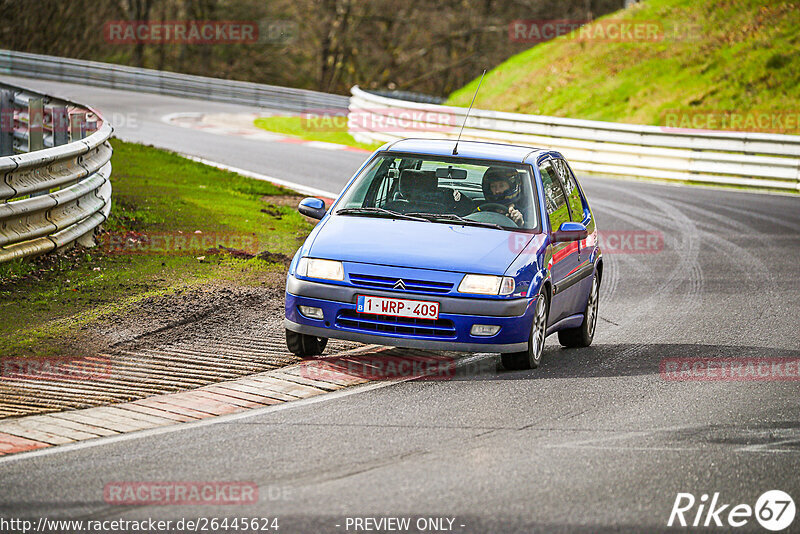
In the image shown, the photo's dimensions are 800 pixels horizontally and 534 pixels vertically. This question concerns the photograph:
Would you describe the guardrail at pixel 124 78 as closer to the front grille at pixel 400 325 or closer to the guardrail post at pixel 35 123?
the guardrail post at pixel 35 123

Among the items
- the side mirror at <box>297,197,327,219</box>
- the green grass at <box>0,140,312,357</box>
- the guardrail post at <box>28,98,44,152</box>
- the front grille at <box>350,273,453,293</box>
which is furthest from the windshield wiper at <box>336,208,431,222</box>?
the guardrail post at <box>28,98,44,152</box>

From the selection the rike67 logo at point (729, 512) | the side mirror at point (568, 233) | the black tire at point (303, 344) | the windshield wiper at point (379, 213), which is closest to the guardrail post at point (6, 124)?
the windshield wiper at point (379, 213)

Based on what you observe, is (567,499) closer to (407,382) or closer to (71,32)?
(407,382)

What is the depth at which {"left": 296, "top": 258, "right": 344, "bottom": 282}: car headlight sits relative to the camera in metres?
8.42

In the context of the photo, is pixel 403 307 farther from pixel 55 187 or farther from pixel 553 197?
pixel 55 187

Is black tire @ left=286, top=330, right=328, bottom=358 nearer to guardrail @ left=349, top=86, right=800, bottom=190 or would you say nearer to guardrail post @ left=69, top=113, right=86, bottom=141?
guardrail post @ left=69, top=113, right=86, bottom=141

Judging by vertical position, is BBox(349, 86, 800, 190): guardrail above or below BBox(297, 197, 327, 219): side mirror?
below

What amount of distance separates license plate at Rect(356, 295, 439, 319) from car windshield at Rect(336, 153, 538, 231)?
3.52 feet

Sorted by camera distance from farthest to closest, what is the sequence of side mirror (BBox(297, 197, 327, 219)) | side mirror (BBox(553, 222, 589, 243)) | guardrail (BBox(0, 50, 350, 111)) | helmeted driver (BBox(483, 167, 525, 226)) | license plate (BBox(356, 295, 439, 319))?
guardrail (BBox(0, 50, 350, 111)) → side mirror (BBox(297, 197, 327, 219)) → helmeted driver (BBox(483, 167, 525, 226)) → side mirror (BBox(553, 222, 589, 243)) → license plate (BBox(356, 295, 439, 319))

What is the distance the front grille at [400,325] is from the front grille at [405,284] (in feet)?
0.67

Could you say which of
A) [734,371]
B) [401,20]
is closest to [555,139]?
[734,371]

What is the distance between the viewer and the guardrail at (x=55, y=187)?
1033 centimetres

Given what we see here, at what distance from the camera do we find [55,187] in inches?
483

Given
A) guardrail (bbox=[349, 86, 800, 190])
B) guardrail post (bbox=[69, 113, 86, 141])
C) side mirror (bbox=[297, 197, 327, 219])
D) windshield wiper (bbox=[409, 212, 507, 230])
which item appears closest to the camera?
windshield wiper (bbox=[409, 212, 507, 230])
